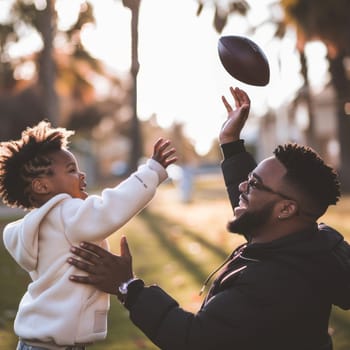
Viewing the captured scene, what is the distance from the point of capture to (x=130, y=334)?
618 cm

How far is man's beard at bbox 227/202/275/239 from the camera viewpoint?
9.77 ft

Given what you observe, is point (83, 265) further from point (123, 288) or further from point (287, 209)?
point (287, 209)

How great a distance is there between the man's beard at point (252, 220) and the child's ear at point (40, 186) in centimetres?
85

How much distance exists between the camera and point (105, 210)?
315 cm

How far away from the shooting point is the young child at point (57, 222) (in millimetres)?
3143

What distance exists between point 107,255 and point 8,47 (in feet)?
80.9

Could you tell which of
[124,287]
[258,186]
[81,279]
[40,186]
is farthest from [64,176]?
[258,186]

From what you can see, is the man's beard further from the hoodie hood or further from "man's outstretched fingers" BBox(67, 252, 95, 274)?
the hoodie hood

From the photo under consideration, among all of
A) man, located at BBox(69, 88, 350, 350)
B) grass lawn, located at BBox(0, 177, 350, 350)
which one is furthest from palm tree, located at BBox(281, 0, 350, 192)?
man, located at BBox(69, 88, 350, 350)

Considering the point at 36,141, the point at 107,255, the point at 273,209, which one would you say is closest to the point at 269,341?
the point at 273,209

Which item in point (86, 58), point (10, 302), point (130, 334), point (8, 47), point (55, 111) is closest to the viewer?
point (130, 334)

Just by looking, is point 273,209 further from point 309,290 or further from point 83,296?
point 83,296

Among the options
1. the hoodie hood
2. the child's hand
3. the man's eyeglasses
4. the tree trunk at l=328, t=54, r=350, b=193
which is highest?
the child's hand

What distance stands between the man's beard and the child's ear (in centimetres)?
85
